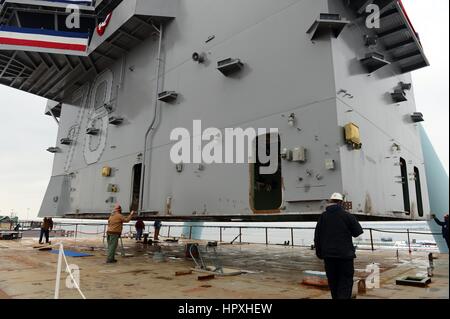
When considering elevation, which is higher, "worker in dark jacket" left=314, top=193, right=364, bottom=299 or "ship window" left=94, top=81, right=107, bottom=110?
"ship window" left=94, top=81, right=107, bottom=110

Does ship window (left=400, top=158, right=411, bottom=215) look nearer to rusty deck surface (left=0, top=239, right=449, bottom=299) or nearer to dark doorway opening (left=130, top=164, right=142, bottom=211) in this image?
rusty deck surface (left=0, top=239, right=449, bottom=299)

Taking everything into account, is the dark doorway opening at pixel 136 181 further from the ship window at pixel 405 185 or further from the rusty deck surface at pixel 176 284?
the ship window at pixel 405 185

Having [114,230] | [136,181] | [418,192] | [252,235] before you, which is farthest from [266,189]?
[252,235]

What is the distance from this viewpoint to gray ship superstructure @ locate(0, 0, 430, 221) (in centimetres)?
647

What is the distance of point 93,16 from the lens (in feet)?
41.4

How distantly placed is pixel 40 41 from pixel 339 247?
12.5m

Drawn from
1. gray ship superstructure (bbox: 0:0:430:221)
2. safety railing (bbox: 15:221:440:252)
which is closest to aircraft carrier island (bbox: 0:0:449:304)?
gray ship superstructure (bbox: 0:0:430:221)

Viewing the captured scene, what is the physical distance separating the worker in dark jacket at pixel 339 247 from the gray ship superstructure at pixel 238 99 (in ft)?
5.59

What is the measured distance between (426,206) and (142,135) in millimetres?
9873

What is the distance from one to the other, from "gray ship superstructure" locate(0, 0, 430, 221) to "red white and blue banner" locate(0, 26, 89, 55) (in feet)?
0.12

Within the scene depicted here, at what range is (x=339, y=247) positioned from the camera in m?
4.16

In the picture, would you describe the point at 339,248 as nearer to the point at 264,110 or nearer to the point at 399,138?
the point at 264,110

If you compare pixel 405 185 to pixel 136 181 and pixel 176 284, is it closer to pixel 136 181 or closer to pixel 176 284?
pixel 176 284
